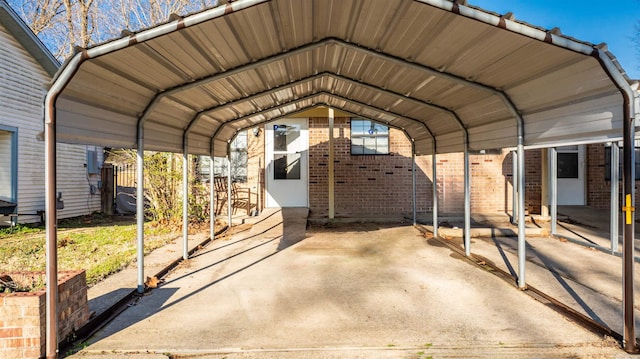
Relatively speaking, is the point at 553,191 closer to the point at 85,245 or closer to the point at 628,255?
the point at 628,255

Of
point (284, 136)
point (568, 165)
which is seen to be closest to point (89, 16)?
point (284, 136)

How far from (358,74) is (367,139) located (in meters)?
4.98

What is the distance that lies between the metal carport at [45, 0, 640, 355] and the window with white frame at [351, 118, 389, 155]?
461 cm

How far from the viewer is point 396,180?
1068 cm

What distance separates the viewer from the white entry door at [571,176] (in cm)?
1073

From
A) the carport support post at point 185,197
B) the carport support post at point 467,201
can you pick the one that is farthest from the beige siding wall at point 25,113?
the carport support post at point 467,201

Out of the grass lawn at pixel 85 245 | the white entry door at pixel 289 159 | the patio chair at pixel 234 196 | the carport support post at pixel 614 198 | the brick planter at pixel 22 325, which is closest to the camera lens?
the brick planter at pixel 22 325

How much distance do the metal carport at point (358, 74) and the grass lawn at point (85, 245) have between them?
2090 mm

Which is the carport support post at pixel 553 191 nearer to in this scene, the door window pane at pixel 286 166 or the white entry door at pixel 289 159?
the white entry door at pixel 289 159

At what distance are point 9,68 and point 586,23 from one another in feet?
106

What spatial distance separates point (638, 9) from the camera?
17297mm

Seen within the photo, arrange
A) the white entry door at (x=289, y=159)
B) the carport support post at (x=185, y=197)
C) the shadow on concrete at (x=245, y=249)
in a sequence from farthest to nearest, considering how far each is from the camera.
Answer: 1. the white entry door at (x=289, y=159)
2. the carport support post at (x=185, y=197)
3. the shadow on concrete at (x=245, y=249)

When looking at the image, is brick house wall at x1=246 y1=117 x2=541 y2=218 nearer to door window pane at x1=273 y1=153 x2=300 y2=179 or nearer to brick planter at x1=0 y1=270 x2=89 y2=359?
door window pane at x1=273 y1=153 x2=300 y2=179

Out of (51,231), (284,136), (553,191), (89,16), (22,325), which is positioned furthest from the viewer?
(89,16)
